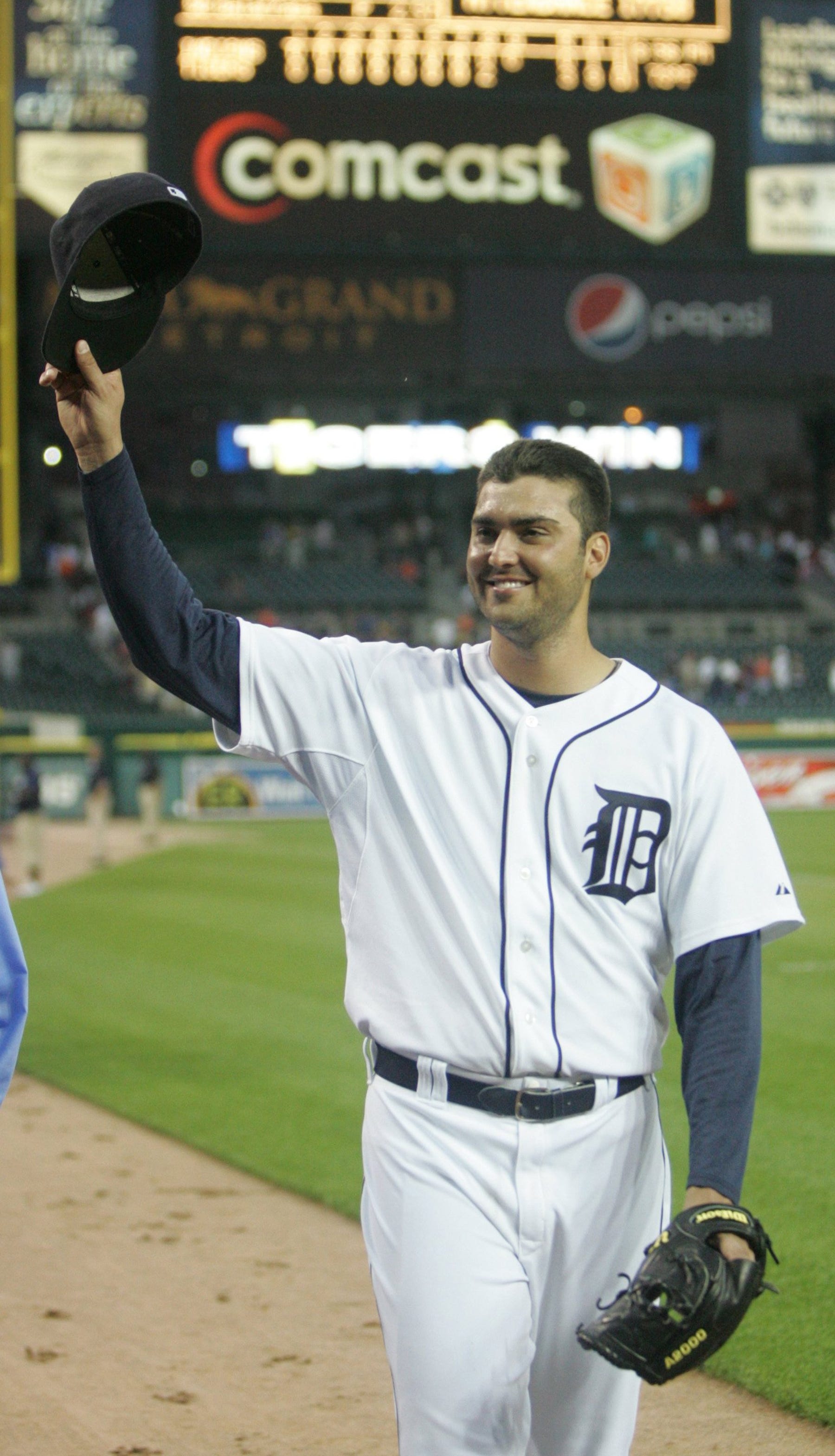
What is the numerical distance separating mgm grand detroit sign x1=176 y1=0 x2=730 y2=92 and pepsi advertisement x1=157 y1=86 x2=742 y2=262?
12.7 inches

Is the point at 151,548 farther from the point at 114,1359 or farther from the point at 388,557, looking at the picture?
the point at 388,557

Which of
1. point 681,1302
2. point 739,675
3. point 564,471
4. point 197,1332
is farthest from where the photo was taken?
point 739,675

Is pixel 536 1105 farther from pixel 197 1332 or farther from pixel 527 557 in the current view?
pixel 197 1332

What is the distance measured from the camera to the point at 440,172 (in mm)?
23641

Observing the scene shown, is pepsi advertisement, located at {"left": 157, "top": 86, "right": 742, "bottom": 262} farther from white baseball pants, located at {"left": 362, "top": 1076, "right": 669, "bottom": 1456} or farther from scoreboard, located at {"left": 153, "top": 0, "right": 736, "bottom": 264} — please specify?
white baseball pants, located at {"left": 362, "top": 1076, "right": 669, "bottom": 1456}

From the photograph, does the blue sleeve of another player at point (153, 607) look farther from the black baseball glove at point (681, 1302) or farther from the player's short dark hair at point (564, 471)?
the black baseball glove at point (681, 1302)

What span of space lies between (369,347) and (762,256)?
595 cm

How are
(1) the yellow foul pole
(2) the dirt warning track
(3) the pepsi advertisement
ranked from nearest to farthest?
(2) the dirt warning track < (1) the yellow foul pole < (3) the pepsi advertisement

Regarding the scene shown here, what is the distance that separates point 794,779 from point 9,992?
2298 cm

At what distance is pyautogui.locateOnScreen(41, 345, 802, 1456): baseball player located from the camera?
7.84 ft

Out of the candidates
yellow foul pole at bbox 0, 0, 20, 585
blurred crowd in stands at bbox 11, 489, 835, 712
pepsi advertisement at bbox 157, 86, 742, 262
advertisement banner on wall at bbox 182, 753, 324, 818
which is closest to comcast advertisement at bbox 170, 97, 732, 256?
pepsi advertisement at bbox 157, 86, 742, 262

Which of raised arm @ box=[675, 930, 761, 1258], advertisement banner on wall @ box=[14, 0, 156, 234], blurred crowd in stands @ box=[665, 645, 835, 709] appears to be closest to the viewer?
raised arm @ box=[675, 930, 761, 1258]

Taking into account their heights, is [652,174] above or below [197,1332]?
above

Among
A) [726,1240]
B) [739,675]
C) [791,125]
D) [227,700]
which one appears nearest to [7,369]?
[227,700]
